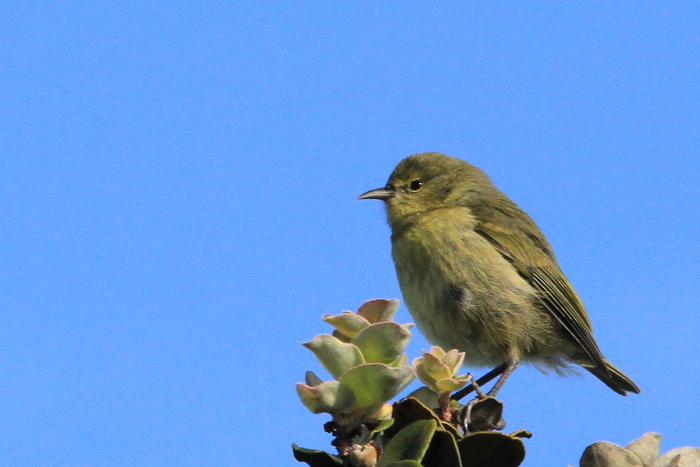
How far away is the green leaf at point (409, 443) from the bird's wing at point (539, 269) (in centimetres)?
376

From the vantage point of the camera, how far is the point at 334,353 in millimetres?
1966

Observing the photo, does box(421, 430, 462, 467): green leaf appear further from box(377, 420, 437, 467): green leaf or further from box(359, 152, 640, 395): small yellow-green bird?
box(359, 152, 640, 395): small yellow-green bird

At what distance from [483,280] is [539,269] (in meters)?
0.73

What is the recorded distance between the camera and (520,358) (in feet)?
18.0

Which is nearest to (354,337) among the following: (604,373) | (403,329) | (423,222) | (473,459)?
(403,329)

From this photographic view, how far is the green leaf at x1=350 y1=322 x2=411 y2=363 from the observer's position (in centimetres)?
202

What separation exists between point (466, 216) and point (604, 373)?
1.54 m

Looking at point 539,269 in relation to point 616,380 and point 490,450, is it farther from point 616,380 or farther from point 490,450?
point 490,450

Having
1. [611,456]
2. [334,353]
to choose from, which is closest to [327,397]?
[334,353]

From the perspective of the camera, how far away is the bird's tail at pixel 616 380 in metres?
5.87

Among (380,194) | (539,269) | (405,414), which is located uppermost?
(380,194)

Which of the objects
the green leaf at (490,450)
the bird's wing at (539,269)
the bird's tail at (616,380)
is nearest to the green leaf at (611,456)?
the green leaf at (490,450)

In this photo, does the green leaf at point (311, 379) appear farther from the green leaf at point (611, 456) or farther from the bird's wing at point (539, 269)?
the bird's wing at point (539, 269)

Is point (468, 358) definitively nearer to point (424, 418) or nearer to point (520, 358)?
point (520, 358)
